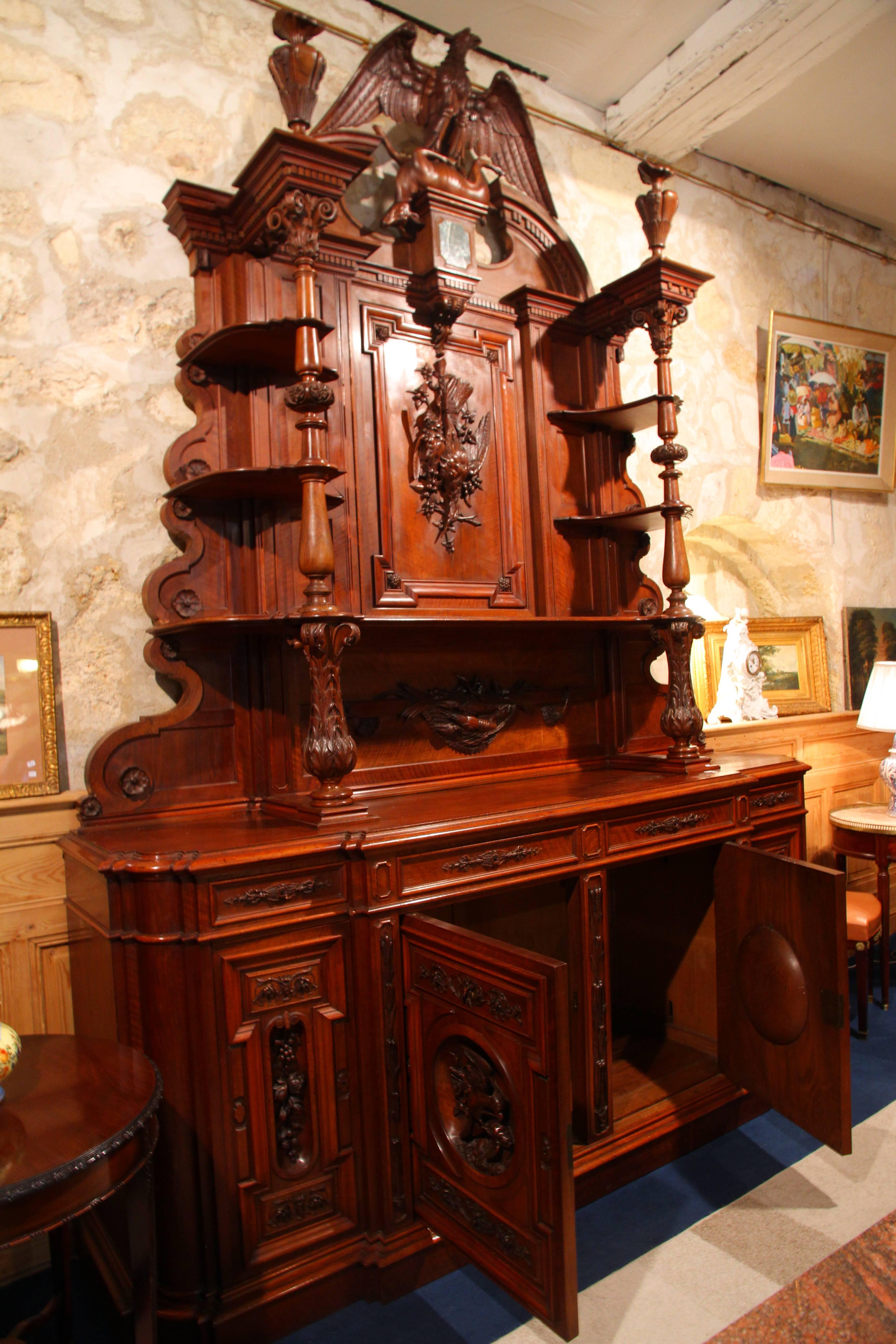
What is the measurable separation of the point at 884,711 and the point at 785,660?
522mm

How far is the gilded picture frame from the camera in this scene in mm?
4164

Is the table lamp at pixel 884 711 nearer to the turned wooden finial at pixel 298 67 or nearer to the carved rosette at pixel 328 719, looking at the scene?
the carved rosette at pixel 328 719

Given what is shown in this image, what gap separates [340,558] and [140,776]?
87 cm

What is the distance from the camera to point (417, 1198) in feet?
7.09

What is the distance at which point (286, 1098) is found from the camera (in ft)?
6.74

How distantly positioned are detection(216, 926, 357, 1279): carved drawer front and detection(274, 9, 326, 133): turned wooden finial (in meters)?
2.08

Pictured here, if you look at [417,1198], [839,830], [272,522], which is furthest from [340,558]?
[839,830]

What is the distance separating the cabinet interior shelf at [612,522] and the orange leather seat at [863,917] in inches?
66.4

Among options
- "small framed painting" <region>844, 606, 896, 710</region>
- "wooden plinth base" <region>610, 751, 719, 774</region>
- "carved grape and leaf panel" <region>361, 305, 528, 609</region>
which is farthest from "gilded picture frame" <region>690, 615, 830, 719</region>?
"carved grape and leaf panel" <region>361, 305, 528, 609</region>

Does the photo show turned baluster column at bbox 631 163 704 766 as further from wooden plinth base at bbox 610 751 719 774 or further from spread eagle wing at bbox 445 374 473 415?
spread eagle wing at bbox 445 374 473 415

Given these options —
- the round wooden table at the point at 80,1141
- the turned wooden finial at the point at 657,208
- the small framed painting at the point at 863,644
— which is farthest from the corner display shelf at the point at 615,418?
the round wooden table at the point at 80,1141

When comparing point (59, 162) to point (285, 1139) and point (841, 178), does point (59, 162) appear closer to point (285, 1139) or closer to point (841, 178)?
point (285, 1139)

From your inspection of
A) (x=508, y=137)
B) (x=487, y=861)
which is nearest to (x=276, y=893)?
(x=487, y=861)

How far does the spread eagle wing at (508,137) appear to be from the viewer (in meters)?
3.17
